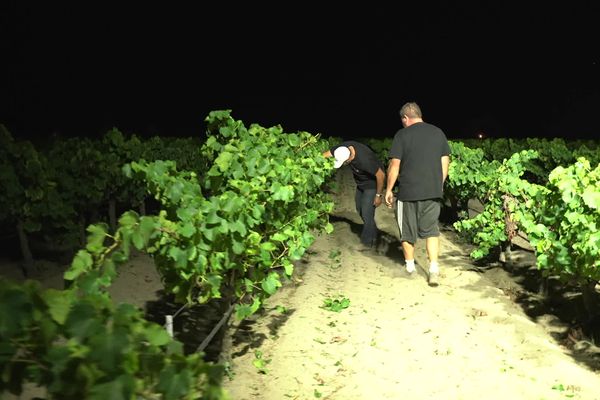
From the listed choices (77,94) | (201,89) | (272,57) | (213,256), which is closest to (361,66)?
(272,57)

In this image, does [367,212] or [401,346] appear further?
[367,212]

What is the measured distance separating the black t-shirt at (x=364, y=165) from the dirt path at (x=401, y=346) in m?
1.37

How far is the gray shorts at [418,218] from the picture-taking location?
5699mm

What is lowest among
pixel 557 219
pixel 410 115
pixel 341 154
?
pixel 557 219

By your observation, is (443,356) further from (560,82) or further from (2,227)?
(560,82)

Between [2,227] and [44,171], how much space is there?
225 cm

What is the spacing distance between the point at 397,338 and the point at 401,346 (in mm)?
158

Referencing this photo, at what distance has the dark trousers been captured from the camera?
23.6ft

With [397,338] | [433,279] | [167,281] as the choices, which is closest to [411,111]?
[433,279]

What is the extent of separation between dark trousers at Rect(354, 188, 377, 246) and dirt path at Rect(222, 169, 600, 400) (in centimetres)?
121

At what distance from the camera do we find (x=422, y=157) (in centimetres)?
561

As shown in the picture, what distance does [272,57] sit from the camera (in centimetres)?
7019

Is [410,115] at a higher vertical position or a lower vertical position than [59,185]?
higher

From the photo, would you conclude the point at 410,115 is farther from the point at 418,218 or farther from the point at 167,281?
the point at 167,281
